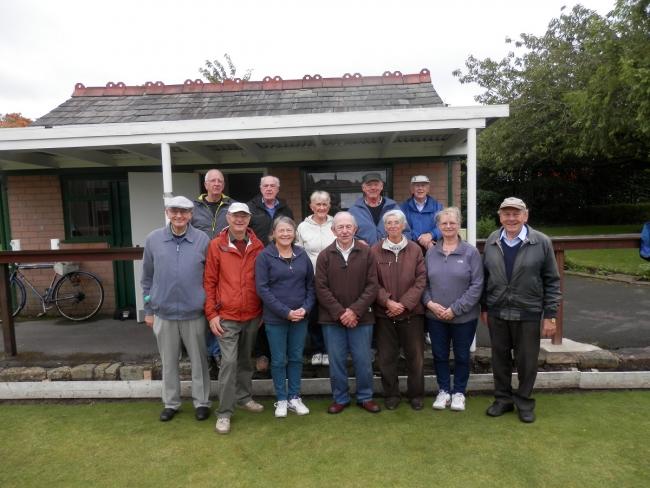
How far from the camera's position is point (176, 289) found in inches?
133

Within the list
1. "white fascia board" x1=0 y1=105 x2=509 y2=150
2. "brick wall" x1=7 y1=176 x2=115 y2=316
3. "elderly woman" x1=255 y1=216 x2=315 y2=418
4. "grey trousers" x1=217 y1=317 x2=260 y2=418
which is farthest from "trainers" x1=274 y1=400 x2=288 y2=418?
"brick wall" x1=7 y1=176 x2=115 y2=316

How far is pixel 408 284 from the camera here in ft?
11.4

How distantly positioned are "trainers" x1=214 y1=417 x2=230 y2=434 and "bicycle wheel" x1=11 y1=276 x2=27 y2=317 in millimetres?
4422

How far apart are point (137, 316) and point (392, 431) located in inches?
157

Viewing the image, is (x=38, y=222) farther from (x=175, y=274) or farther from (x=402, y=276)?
(x=402, y=276)

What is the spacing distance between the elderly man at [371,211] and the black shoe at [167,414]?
209 centimetres

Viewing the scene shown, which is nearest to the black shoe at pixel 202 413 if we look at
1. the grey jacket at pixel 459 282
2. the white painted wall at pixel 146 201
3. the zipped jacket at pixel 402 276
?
the zipped jacket at pixel 402 276

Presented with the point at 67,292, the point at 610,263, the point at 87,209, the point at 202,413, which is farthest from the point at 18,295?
the point at 610,263

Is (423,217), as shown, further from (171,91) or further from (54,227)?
(54,227)

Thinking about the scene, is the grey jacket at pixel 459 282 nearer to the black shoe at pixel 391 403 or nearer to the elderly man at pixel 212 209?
the black shoe at pixel 391 403

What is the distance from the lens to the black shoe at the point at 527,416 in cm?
339

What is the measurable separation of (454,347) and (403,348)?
396 millimetres

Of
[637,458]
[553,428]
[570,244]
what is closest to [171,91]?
[570,244]

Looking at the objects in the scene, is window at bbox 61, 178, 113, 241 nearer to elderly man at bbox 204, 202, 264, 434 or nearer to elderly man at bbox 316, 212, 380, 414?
elderly man at bbox 204, 202, 264, 434
